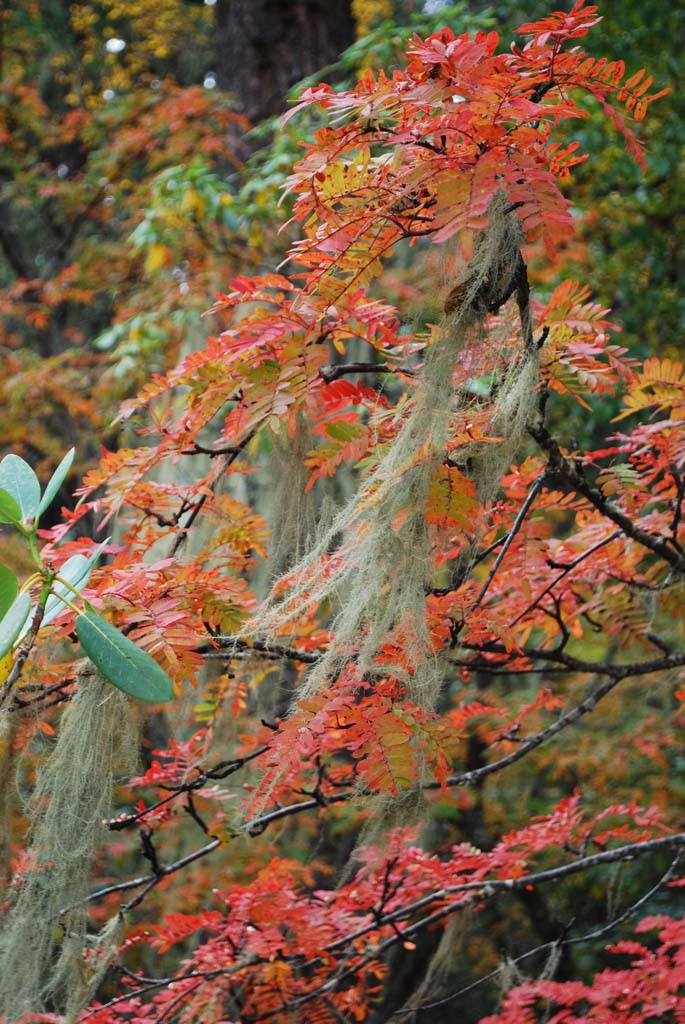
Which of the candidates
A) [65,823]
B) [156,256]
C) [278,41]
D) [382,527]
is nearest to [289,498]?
[382,527]

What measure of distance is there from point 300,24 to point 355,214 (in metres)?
3.26

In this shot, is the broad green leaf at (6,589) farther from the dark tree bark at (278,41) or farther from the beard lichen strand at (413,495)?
the dark tree bark at (278,41)

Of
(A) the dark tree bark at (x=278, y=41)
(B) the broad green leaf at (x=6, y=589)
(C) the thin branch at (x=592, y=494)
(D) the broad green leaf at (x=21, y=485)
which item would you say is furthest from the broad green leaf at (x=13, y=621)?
(A) the dark tree bark at (x=278, y=41)

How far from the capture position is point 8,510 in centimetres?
124

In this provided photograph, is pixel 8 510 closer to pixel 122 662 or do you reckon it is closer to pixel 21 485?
pixel 21 485

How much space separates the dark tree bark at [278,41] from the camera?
4.09 metres

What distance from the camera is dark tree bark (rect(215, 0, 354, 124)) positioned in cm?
409

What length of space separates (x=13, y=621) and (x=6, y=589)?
0.25ft

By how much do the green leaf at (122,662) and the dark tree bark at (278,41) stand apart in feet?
11.5

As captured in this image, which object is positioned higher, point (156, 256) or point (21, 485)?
point (21, 485)

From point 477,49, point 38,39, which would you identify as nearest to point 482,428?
point 477,49

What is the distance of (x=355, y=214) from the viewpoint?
1332 mm

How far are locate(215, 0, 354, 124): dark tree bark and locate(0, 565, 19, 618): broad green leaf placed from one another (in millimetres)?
3449

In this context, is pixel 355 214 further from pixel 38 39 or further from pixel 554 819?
pixel 38 39
